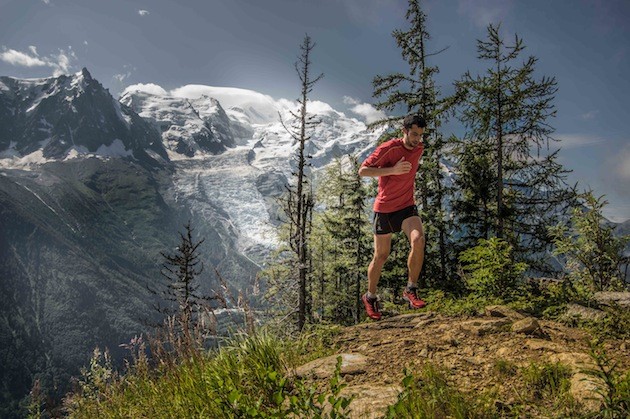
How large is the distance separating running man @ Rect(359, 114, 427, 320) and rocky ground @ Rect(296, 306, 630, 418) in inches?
43.0

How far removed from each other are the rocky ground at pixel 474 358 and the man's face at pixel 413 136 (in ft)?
7.84

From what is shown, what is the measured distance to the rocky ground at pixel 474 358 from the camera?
9.63 feet

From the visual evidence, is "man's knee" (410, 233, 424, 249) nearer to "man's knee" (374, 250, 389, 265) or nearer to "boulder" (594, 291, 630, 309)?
Result: "man's knee" (374, 250, 389, 265)

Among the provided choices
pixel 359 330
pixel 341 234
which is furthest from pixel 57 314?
pixel 359 330

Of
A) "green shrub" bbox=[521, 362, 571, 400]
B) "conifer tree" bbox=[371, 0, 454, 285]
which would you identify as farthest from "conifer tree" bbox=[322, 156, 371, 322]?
"green shrub" bbox=[521, 362, 571, 400]

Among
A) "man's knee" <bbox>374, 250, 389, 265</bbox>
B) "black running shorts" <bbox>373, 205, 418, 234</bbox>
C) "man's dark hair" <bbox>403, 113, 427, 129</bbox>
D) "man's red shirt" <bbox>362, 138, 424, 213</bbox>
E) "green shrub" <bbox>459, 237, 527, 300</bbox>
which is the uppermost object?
"man's dark hair" <bbox>403, 113, 427, 129</bbox>

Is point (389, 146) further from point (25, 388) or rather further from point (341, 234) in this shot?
point (25, 388)

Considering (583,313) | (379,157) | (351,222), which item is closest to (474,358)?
(583,313)

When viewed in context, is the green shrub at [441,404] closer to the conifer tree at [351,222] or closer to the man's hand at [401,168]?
the man's hand at [401,168]

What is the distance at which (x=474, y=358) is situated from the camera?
12.0 ft

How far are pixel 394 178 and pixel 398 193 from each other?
22cm

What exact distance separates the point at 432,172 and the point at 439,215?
1.79m

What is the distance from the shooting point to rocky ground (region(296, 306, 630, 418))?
2.94 metres

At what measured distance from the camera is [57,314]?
653 ft
